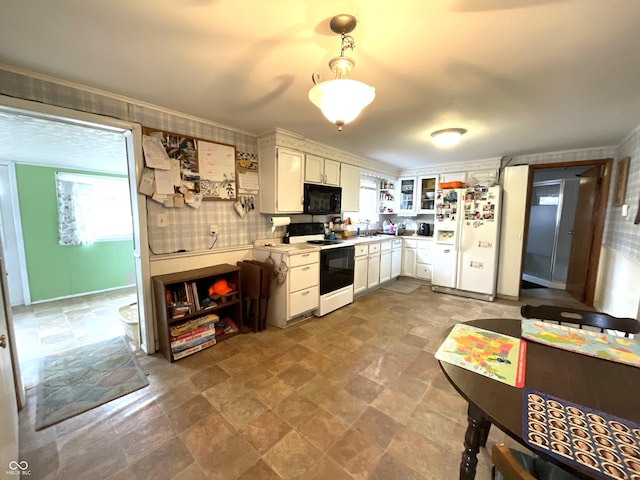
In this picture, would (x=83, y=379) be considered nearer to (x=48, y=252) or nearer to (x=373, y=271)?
(x=48, y=252)

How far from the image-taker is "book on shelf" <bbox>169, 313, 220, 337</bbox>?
2.31m

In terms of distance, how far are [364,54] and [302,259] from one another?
2.00m

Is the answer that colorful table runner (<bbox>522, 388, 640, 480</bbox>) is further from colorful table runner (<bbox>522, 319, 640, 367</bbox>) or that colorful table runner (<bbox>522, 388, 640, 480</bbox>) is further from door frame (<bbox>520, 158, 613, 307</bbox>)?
door frame (<bbox>520, 158, 613, 307</bbox>)

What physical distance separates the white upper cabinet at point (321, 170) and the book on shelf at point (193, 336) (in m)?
2.07

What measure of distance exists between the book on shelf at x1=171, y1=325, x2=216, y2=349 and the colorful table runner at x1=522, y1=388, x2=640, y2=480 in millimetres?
2450

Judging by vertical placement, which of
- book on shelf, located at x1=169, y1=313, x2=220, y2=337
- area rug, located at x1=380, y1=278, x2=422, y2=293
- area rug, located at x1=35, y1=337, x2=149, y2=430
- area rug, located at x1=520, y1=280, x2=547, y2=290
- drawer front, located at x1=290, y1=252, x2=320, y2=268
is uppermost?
drawer front, located at x1=290, y1=252, x2=320, y2=268

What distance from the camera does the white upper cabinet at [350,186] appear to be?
3.95 metres

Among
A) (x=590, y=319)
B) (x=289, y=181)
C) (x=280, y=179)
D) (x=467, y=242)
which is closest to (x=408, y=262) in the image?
(x=467, y=242)

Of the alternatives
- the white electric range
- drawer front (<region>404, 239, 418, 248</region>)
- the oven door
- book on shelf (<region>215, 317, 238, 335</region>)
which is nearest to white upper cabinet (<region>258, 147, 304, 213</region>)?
the white electric range

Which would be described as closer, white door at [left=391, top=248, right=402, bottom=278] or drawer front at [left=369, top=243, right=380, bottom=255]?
drawer front at [left=369, top=243, right=380, bottom=255]

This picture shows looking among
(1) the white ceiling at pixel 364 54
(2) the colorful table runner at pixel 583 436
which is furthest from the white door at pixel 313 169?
(2) the colorful table runner at pixel 583 436

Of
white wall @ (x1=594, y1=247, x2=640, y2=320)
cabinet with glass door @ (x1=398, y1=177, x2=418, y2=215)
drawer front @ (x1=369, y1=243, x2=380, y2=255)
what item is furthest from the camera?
cabinet with glass door @ (x1=398, y1=177, x2=418, y2=215)

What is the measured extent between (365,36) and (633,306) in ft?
10.9

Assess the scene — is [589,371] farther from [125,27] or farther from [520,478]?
[125,27]
